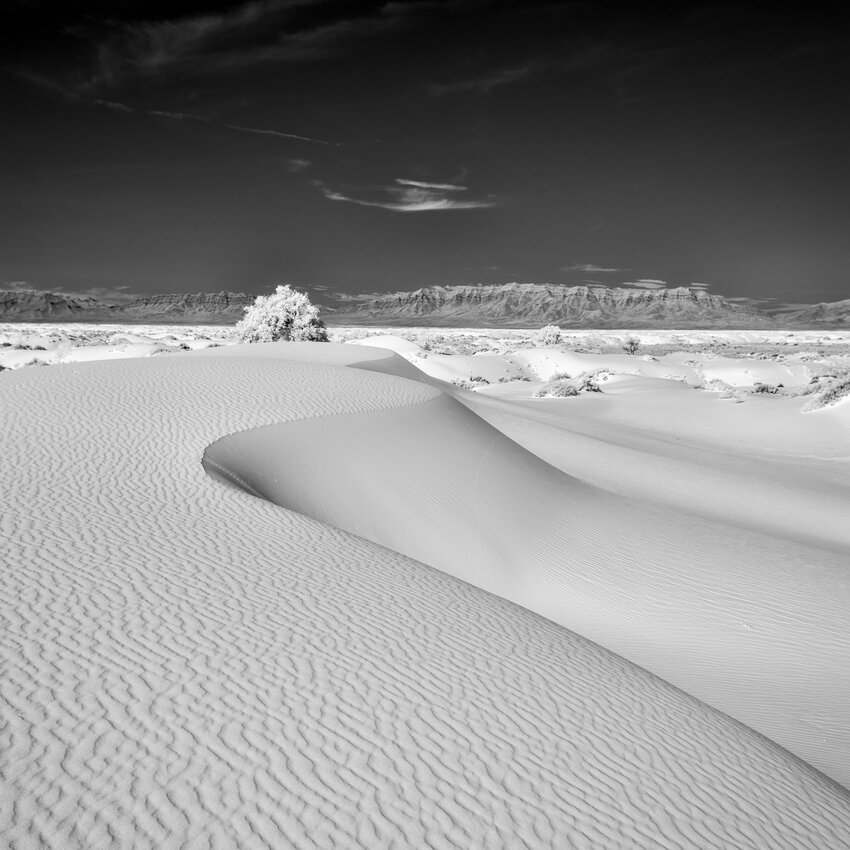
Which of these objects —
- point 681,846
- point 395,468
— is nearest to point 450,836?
point 681,846

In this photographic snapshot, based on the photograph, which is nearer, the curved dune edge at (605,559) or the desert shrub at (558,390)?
the curved dune edge at (605,559)

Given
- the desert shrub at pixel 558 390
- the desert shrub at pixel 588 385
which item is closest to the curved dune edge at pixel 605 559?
the desert shrub at pixel 558 390

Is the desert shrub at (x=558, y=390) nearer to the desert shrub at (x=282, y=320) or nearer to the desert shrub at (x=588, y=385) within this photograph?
the desert shrub at (x=588, y=385)

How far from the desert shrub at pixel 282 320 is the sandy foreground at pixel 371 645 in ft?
70.2

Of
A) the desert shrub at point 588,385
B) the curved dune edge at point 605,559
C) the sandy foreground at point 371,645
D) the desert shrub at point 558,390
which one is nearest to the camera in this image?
the sandy foreground at point 371,645

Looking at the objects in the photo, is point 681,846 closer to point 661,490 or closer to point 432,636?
point 432,636

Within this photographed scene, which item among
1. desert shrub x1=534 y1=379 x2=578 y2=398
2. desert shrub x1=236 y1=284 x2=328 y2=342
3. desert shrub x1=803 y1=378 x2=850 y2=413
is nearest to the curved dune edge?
desert shrub x1=803 y1=378 x2=850 y2=413

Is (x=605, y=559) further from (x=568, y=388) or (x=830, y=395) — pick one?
(x=568, y=388)

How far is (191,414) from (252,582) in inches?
184

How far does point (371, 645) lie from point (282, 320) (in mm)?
28563

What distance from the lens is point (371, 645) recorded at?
3.04m

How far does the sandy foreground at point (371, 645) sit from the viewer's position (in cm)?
199

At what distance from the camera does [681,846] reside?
2088mm

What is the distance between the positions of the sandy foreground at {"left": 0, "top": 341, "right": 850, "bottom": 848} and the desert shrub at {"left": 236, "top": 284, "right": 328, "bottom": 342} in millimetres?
21411
